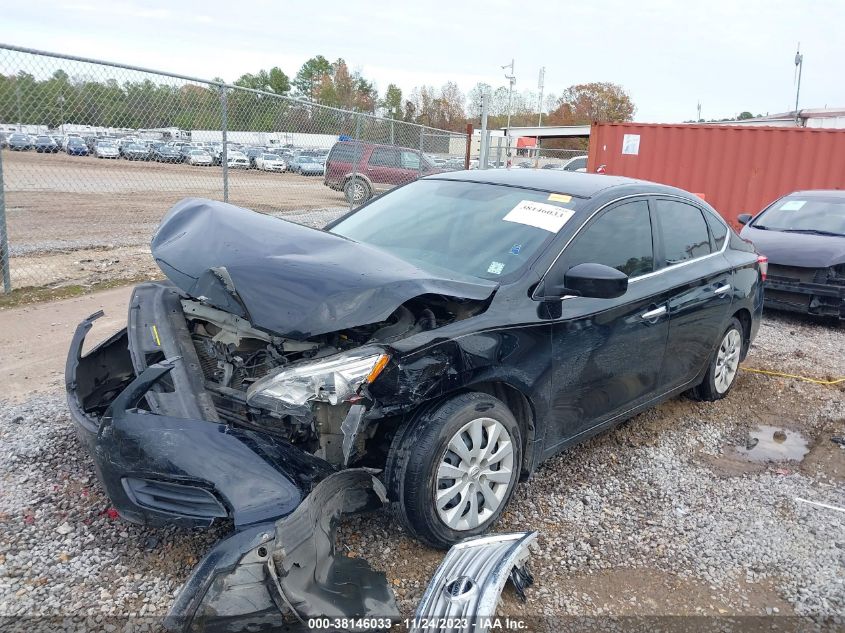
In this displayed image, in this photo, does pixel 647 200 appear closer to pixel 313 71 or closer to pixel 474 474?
pixel 474 474

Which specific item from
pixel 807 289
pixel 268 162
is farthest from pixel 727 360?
pixel 268 162

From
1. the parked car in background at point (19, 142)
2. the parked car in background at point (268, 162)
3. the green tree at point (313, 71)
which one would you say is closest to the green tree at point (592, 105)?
the green tree at point (313, 71)

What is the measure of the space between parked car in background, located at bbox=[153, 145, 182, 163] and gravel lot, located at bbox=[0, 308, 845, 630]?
169 inches

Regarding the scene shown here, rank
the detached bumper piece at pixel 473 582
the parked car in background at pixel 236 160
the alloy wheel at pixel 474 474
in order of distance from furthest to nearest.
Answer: the parked car in background at pixel 236 160 < the alloy wheel at pixel 474 474 < the detached bumper piece at pixel 473 582

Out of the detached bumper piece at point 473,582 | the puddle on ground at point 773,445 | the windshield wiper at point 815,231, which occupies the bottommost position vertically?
the puddle on ground at point 773,445

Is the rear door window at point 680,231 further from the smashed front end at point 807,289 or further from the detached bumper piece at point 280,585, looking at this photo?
the smashed front end at point 807,289

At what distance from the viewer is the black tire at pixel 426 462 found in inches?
108

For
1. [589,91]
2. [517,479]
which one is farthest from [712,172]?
[589,91]

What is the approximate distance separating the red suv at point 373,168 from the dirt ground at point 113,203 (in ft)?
1.26

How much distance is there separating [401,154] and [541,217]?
1114 centimetres

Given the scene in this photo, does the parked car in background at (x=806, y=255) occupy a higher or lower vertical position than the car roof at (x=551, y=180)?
lower

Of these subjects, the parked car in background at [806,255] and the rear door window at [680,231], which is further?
the parked car in background at [806,255]

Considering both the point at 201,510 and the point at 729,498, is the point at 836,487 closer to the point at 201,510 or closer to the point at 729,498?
the point at 729,498

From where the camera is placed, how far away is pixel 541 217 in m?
3.62
